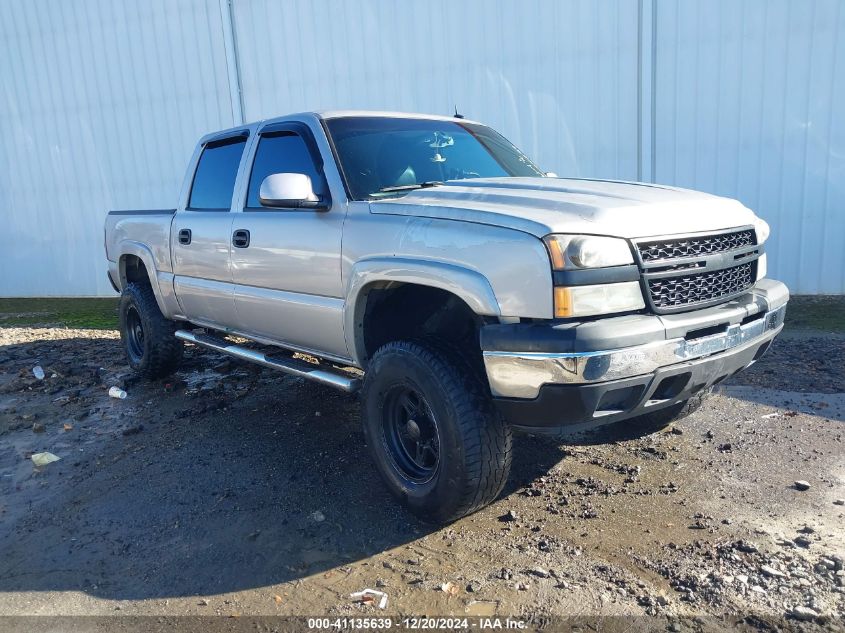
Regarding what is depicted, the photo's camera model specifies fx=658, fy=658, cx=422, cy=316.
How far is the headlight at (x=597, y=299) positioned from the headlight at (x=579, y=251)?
0.09 metres

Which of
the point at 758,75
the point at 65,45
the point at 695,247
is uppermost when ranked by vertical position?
the point at 65,45

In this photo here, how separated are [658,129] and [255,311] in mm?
5852

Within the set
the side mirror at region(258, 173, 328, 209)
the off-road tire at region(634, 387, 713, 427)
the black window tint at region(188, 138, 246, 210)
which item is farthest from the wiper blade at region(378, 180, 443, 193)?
the off-road tire at region(634, 387, 713, 427)

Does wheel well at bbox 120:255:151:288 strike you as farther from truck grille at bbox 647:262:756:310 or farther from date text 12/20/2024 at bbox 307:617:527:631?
truck grille at bbox 647:262:756:310

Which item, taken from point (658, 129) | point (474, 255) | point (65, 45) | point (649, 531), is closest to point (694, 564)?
point (649, 531)

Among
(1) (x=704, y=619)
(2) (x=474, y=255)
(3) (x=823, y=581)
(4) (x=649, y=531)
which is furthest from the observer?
(4) (x=649, y=531)

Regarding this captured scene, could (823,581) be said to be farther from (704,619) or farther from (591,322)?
(591,322)

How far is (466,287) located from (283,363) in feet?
5.61

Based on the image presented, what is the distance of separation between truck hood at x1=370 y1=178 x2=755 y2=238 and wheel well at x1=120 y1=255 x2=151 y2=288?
359 centimetres

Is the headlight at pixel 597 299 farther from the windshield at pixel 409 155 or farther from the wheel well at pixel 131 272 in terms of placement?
the wheel well at pixel 131 272

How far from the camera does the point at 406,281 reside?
3.09 meters

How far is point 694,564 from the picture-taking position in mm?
2717

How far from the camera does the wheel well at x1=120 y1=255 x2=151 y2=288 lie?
607cm

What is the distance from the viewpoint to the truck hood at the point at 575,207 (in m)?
2.68
